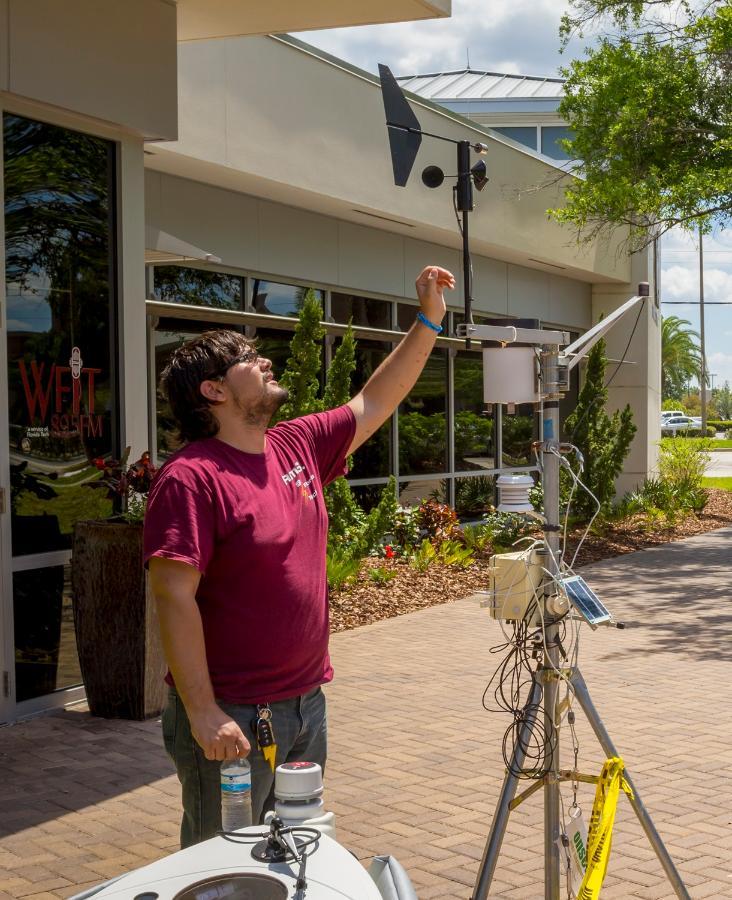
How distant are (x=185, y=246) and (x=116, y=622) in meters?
3.51

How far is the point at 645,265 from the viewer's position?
2223cm

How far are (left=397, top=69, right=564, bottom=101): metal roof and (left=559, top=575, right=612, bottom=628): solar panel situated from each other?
27162mm

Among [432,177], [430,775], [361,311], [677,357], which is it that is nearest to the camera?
[430,775]

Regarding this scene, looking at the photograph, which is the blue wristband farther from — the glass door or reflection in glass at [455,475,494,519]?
reflection in glass at [455,475,494,519]

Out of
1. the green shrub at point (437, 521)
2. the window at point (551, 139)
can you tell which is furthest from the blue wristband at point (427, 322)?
the window at point (551, 139)

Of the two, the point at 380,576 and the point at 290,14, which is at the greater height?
the point at 290,14

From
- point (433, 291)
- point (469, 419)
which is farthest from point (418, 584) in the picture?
point (433, 291)

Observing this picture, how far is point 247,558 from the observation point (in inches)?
115

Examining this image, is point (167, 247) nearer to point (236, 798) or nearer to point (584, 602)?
point (584, 602)

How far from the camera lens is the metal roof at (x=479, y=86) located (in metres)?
30.5

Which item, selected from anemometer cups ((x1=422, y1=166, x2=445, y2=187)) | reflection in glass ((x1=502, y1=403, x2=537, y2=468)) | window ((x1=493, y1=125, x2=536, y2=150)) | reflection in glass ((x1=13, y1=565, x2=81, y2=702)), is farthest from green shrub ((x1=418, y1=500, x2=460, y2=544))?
window ((x1=493, y1=125, x2=536, y2=150))

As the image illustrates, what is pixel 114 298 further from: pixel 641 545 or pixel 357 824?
pixel 641 545

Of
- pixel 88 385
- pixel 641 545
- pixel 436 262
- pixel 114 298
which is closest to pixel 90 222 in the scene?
pixel 114 298

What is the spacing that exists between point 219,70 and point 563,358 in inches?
332
